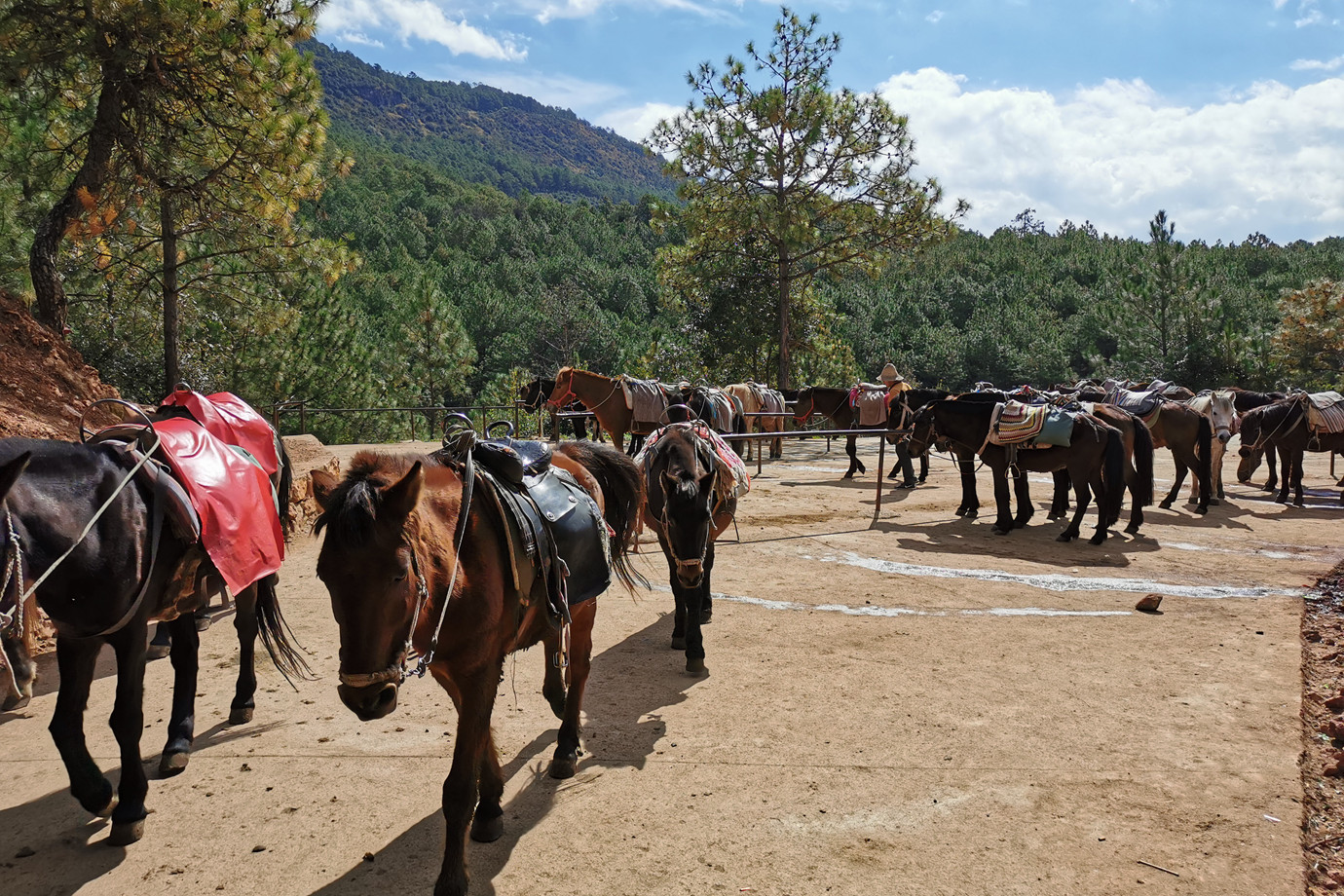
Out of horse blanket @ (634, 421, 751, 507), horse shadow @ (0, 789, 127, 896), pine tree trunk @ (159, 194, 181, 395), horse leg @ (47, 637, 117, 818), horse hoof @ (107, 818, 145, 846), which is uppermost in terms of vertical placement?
pine tree trunk @ (159, 194, 181, 395)

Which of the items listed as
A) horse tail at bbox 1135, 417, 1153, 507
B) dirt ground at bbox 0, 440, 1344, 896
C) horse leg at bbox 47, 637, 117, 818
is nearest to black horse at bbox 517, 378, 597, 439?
dirt ground at bbox 0, 440, 1344, 896

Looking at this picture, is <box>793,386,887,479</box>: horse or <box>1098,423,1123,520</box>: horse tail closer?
<box>1098,423,1123,520</box>: horse tail

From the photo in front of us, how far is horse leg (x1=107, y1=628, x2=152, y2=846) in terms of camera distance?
3361 mm

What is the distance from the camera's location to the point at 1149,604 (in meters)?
6.86

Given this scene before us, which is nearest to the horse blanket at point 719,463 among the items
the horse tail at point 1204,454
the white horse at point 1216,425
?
the horse tail at point 1204,454

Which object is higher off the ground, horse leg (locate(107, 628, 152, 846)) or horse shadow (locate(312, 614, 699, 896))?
horse leg (locate(107, 628, 152, 846))

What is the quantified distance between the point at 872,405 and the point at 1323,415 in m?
6.85

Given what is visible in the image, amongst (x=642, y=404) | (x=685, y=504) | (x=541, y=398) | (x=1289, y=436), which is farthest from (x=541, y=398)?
(x=1289, y=436)

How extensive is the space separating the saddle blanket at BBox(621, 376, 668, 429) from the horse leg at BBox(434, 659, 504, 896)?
32.0 ft

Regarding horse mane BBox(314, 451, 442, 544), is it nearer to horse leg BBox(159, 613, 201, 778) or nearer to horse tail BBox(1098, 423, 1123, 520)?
horse leg BBox(159, 613, 201, 778)

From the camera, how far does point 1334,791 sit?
12.2ft

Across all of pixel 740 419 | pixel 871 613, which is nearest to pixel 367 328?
pixel 740 419

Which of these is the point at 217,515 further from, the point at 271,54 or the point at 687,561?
the point at 271,54

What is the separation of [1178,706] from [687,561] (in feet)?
9.79
